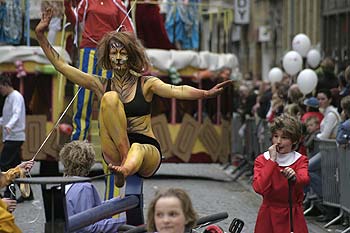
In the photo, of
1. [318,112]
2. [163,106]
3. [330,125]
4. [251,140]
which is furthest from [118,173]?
[251,140]

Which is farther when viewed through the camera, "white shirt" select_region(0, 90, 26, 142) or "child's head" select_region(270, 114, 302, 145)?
"white shirt" select_region(0, 90, 26, 142)

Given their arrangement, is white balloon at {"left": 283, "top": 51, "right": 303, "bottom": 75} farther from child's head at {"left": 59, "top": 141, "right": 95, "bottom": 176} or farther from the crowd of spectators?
child's head at {"left": 59, "top": 141, "right": 95, "bottom": 176}

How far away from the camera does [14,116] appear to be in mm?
13648

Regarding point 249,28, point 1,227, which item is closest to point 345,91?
point 1,227

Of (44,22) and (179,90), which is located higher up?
(44,22)

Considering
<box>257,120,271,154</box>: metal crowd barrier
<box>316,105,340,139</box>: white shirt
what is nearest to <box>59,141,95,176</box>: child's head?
<box>316,105,340,139</box>: white shirt

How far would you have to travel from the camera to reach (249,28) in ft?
136

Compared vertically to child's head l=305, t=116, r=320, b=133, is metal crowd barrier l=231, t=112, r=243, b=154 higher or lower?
lower

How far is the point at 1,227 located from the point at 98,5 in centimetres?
551

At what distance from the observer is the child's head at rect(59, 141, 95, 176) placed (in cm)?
729

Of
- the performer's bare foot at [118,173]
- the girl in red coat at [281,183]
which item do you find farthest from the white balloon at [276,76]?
the performer's bare foot at [118,173]

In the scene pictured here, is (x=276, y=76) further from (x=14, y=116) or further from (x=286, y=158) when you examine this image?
(x=286, y=158)

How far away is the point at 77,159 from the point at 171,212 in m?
2.08

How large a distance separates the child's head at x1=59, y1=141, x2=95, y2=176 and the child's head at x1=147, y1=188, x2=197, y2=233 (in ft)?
6.29
